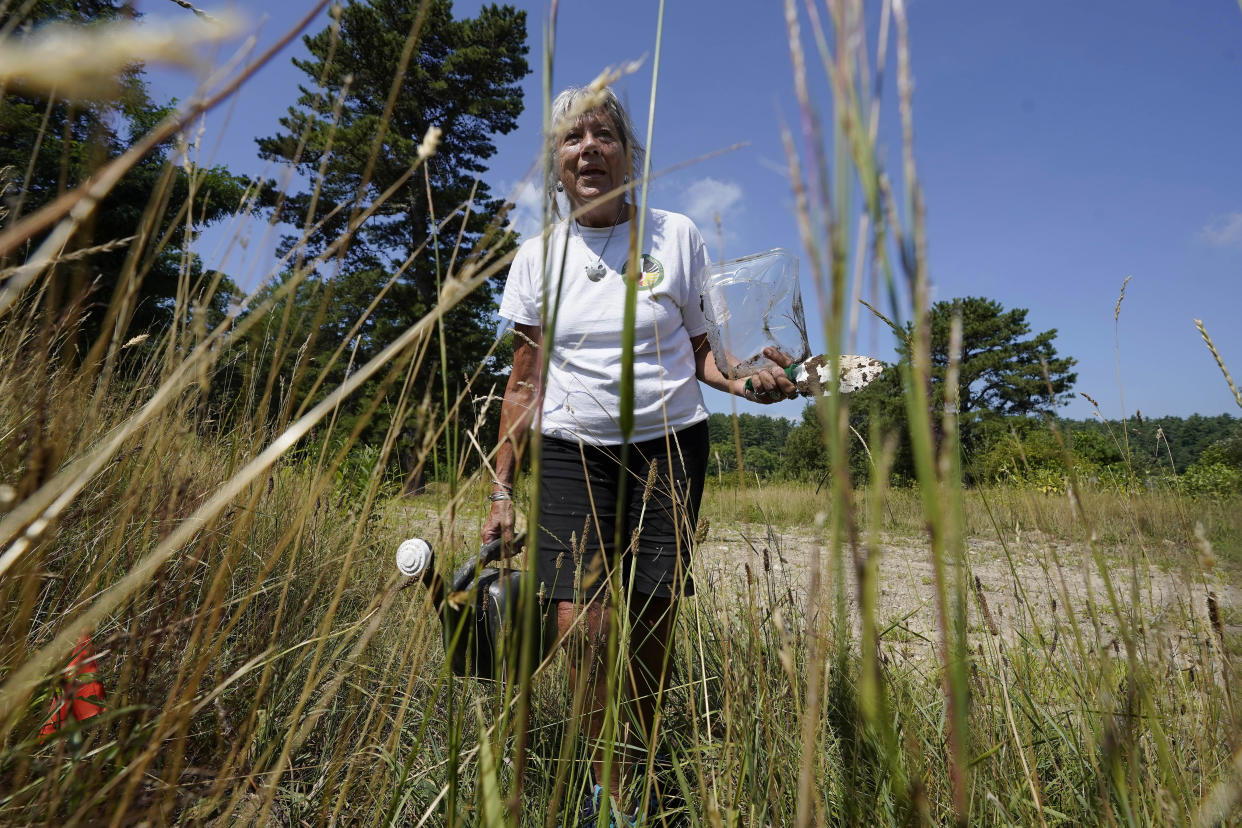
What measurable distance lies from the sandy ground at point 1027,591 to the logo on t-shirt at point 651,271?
802 mm

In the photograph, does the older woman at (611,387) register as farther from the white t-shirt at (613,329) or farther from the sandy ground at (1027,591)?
the sandy ground at (1027,591)

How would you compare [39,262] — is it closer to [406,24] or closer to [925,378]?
[925,378]

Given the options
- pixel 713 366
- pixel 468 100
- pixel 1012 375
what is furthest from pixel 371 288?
pixel 1012 375

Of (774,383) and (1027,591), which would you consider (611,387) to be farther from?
(1027,591)

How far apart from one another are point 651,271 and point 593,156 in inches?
17.1

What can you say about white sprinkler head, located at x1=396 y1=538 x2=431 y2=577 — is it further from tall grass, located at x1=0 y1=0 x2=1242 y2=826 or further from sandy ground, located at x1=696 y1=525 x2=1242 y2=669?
sandy ground, located at x1=696 y1=525 x2=1242 y2=669

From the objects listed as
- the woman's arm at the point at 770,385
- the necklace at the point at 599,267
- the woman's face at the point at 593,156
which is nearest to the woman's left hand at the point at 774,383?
the woman's arm at the point at 770,385

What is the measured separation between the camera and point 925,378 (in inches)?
13.7

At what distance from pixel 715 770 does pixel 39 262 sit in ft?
4.42

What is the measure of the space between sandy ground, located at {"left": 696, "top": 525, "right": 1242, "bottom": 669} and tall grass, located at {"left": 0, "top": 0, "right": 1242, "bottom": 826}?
0.15ft

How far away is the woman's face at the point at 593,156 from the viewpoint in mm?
1988

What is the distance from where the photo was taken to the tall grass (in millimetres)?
374

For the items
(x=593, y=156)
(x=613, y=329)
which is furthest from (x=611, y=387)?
(x=593, y=156)

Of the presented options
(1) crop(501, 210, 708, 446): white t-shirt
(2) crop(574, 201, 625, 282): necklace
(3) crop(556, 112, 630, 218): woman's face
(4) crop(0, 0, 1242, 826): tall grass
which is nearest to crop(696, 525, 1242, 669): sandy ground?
(4) crop(0, 0, 1242, 826): tall grass
